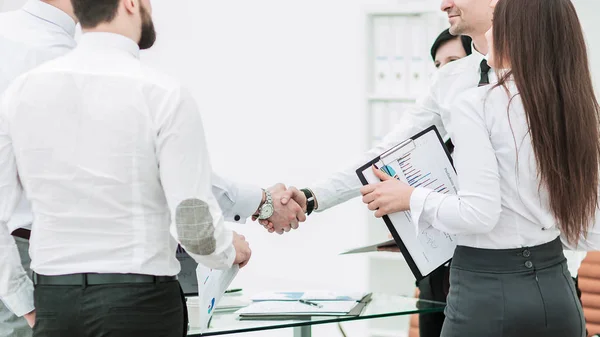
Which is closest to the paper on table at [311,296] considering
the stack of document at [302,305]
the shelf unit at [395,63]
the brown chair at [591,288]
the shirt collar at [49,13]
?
the stack of document at [302,305]

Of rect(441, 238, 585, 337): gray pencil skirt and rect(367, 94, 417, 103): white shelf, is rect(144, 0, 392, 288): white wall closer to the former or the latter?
rect(367, 94, 417, 103): white shelf

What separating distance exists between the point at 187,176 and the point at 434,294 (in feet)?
4.61

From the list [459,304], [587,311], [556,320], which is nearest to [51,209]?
[459,304]

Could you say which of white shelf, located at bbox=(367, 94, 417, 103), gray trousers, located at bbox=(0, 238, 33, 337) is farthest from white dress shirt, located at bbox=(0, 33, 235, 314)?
white shelf, located at bbox=(367, 94, 417, 103)

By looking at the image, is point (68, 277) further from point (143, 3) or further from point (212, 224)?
point (143, 3)

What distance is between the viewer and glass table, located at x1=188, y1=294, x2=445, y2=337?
2.34m

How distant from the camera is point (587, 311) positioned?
364 centimetres

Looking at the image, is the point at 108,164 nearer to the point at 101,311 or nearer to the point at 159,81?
the point at 159,81

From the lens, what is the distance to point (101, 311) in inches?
68.4

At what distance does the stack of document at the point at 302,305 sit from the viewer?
2443 mm

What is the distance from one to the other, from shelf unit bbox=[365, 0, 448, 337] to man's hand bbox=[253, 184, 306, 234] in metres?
1.69

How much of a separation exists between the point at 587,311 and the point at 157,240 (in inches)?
96.9

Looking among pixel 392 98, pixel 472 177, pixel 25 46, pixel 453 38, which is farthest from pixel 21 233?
pixel 392 98

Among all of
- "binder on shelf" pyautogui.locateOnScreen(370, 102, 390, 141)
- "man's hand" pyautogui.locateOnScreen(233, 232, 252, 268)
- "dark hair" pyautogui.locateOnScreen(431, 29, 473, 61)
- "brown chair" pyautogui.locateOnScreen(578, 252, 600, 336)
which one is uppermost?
"dark hair" pyautogui.locateOnScreen(431, 29, 473, 61)
